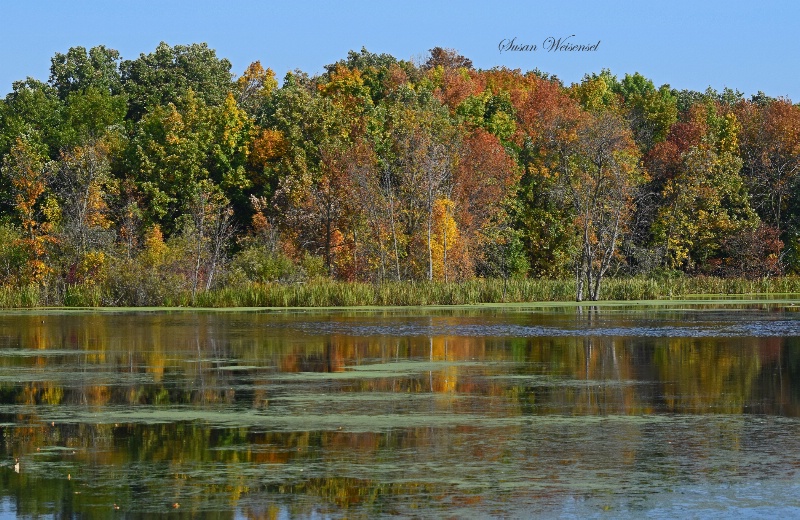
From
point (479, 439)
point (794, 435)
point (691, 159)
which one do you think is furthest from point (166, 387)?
point (691, 159)

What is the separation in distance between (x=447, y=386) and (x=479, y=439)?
16.3 feet

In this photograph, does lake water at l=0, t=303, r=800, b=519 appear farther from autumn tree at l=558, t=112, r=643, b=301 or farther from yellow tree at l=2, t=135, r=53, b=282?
yellow tree at l=2, t=135, r=53, b=282

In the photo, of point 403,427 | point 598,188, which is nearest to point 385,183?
point 598,188

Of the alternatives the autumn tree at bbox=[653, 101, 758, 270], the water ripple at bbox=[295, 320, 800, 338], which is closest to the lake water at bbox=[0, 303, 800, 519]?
the water ripple at bbox=[295, 320, 800, 338]

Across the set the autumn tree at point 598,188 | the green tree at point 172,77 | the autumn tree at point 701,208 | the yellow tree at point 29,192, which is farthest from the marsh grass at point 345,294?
→ the green tree at point 172,77

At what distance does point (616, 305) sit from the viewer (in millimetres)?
44875

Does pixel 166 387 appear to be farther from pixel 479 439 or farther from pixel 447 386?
pixel 479 439

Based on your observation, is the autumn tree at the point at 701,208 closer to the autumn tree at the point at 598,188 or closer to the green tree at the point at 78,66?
the autumn tree at the point at 598,188

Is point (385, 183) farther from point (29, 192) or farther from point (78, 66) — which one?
point (78, 66)

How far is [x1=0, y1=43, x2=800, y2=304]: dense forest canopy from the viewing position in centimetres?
5722

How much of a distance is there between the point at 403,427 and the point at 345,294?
104 ft

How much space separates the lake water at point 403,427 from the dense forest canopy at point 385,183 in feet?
88.8

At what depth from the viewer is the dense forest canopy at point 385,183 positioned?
188 feet

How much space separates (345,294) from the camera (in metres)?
45.0
